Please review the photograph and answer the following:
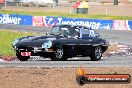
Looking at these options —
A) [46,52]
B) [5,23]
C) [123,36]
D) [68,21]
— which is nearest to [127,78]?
[46,52]

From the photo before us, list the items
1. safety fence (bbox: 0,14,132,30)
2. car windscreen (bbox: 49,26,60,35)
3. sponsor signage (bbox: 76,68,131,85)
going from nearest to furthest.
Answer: sponsor signage (bbox: 76,68,131,85)
car windscreen (bbox: 49,26,60,35)
safety fence (bbox: 0,14,132,30)

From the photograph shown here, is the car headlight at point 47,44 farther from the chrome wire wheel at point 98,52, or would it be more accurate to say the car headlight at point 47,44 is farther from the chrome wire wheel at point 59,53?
the chrome wire wheel at point 98,52

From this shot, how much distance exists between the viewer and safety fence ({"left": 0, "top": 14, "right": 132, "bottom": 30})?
1769 inches

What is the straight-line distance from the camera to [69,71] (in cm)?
1509

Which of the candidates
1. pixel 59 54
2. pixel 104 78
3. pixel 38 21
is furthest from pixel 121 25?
pixel 104 78

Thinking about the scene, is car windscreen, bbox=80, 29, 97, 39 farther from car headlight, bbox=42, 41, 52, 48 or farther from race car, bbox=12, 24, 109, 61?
car headlight, bbox=42, 41, 52, 48

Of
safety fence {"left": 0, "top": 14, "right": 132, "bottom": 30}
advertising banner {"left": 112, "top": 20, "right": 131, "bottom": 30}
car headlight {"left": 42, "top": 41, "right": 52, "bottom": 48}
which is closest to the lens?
car headlight {"left": 42, "top": 41, "right": 52, "bottom": 48}

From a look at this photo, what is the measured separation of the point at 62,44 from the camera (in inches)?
730

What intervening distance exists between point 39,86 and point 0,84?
0.99 m

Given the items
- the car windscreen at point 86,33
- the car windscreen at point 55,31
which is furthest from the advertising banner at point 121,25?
the car windscreen at point 55,31

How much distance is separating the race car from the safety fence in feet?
79.7

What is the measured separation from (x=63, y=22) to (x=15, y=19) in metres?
6.23

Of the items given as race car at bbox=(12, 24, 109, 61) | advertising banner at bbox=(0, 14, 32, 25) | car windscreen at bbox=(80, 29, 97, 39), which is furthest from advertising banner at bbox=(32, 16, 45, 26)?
race car at bbox=(12, 24, 109, 61)

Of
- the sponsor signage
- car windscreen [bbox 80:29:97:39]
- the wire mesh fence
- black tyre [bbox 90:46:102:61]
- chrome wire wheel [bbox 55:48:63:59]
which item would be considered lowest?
the wire mesh fence
